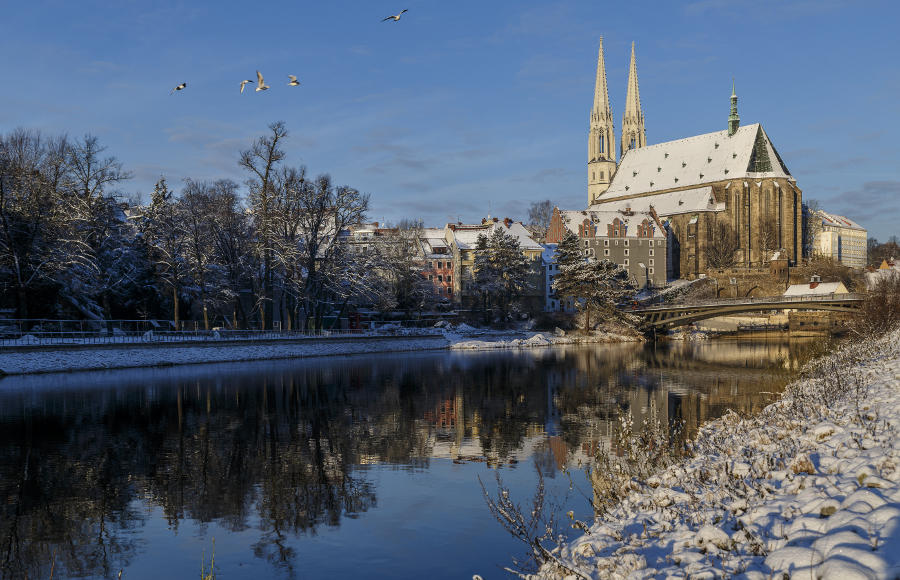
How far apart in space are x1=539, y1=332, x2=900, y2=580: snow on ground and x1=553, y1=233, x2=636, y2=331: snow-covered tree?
234 ft

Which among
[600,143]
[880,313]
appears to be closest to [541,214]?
[600,143]

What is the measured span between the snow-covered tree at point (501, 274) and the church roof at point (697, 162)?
61934mm

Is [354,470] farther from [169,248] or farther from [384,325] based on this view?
[384,325]

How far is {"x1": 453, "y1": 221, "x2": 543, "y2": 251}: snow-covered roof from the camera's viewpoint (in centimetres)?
11800

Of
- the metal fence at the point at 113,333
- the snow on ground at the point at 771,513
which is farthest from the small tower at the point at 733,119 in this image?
the snow on ground at the point at 771,513

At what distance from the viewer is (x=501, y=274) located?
313 feet

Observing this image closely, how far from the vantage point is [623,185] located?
160m

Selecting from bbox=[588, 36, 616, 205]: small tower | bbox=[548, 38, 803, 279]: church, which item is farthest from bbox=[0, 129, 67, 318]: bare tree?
bbox=[588, 36, 616, 205]: small tower

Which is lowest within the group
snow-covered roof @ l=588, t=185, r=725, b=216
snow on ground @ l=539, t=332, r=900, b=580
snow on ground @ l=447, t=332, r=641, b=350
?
snow on ground @ l=447, t=332, r=641, b=350

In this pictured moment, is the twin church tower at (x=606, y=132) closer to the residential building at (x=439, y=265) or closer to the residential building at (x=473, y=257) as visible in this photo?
the residential building at (x=473, y=257)

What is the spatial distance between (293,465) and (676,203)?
136494 millimetres

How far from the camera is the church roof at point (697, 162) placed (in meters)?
138

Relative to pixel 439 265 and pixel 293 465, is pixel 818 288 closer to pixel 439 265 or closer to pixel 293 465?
pixel 439 265

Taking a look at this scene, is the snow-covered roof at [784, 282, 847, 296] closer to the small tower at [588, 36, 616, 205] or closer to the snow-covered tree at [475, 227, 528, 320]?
the snow-covered tree at [475, 227, 528, 320]
